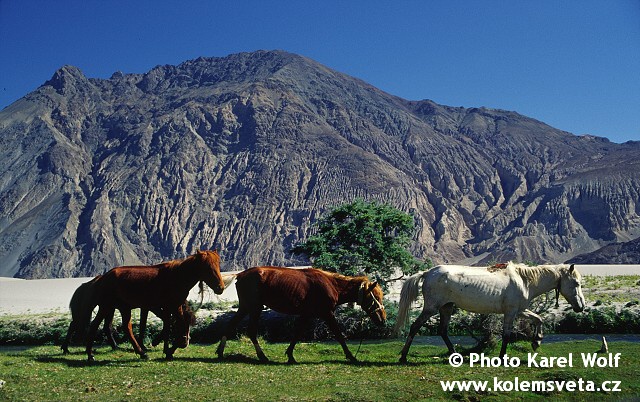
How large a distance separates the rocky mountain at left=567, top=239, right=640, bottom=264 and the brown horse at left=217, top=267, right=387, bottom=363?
14332 centimetres

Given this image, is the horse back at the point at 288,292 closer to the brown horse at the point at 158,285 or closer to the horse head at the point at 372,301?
the horse head at the point at 372,301

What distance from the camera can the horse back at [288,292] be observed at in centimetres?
1633

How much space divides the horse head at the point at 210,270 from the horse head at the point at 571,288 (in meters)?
9.54

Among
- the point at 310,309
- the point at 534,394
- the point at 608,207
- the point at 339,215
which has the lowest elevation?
the point at 534,394

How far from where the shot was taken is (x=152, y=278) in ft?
53.8

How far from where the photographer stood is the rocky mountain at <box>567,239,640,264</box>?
143125 mm

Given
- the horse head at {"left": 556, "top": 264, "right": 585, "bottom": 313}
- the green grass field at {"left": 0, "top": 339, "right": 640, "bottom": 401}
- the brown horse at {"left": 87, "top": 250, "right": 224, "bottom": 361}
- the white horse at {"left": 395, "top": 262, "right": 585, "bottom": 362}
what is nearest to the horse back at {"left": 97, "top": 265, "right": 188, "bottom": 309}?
the brown horse at {"left": 87, "top": 250, "right": 224, "bottom": 361}

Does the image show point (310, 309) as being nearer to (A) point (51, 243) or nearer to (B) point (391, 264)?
(B) point (391, 264)

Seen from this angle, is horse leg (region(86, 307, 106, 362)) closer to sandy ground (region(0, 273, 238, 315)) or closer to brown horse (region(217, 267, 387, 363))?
brown horse (region(217, 267, 387, 363))

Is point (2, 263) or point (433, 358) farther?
point (2, 263)

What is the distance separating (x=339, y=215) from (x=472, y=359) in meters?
18.5

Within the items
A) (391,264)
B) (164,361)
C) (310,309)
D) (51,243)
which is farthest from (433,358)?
(51,243)

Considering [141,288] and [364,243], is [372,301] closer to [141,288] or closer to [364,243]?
[141,288]

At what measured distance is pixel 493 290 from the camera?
1647 cm
